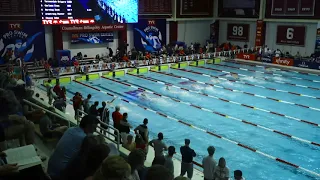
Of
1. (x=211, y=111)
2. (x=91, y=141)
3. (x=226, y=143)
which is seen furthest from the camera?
(x=211, y=111)

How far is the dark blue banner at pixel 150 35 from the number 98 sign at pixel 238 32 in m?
5.91

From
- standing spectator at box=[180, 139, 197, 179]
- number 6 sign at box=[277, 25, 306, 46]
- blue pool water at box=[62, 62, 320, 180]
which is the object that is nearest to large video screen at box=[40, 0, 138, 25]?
blue pool water at box=[62, 62, 320, 180]

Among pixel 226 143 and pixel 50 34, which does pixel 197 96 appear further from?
pixel 50 34

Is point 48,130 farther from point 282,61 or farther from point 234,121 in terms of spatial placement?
point 282,61

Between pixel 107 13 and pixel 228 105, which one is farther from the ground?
pixel 107 13

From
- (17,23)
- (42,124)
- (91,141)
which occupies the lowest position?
(42,124)

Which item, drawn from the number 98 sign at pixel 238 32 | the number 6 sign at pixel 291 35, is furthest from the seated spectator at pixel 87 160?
the number 98 sign at pixel 238 32

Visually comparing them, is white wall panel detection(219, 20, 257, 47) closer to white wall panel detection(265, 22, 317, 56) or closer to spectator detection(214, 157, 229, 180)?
white wall panel detection(265, 22, 317, 56)

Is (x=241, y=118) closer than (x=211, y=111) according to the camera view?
Yes

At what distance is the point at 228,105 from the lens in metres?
13.2

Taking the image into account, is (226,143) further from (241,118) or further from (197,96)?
(197,96)

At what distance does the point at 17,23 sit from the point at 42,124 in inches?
565

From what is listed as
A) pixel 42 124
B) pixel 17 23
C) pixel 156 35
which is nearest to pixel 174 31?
pixel 156 35

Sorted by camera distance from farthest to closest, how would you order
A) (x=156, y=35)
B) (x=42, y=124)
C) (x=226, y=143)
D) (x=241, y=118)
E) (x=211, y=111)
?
1. (x=156, y=35)
2. (x=211, y=111)
3. (x=241, y=118)
4. (x=226, y=143)
5. (x=42, y=124)
